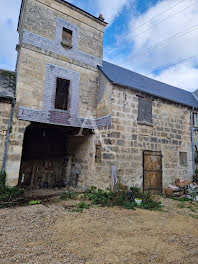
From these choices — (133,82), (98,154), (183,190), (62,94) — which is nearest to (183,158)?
(183,190)

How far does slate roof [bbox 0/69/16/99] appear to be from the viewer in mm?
6565

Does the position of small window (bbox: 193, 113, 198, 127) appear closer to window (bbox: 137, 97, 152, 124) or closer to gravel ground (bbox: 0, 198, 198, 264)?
window (bbox: 137, 97, 152, 124)

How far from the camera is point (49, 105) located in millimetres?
7410

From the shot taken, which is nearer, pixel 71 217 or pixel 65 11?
pixel 71 217

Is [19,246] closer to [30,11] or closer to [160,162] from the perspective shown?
[160,162]

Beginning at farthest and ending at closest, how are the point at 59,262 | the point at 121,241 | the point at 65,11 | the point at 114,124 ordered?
the point at 65,11
the point at 114,124
the point at 121,241
the point at 59,262

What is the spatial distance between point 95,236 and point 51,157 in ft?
23.3

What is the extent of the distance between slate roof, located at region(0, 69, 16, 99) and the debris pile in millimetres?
7916

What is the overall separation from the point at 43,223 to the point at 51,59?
6.44 m

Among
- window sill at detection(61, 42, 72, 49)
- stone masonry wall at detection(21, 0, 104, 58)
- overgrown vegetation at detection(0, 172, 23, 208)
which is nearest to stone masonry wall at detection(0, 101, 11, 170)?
overgrown vegetation at detection(0, 172, 23, 208)

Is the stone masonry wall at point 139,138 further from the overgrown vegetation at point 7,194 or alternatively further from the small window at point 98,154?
the overgrown vegetation at point 7,194

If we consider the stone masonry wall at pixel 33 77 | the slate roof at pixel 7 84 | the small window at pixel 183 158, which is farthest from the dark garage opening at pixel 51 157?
the small window at pixel 183 158

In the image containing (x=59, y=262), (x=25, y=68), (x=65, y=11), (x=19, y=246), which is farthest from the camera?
(x=65, y=11)

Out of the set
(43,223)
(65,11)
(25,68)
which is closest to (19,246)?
(43,223)
